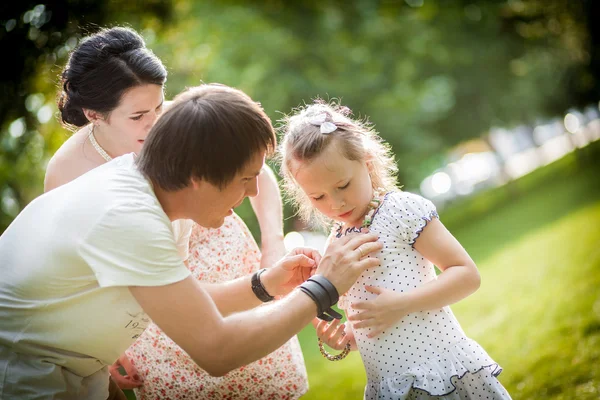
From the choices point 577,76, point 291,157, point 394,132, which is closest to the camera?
point 291,157

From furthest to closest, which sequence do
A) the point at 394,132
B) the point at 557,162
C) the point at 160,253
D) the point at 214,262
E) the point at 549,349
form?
1. the point at 557,162
2. the point at 394,132
3. the point at 549,349
4. the point at 214,262
5. the point at 160,253

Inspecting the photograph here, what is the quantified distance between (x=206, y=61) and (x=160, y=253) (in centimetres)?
967

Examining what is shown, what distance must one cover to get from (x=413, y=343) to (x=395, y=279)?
0.88 feet

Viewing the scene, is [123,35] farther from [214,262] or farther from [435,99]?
[435,99]

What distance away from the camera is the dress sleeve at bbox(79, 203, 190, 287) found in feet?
6.55

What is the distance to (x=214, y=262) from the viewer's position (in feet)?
10.0


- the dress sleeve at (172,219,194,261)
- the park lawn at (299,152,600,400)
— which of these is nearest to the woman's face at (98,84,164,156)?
Answer: the dress sleeve at (172,219,194,261)

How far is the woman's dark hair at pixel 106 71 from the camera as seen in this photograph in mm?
3004

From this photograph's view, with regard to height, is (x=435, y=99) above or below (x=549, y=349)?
above

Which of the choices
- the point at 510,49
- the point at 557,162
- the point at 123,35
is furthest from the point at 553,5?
the point at 123,35

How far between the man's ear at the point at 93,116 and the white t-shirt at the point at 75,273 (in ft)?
2.88

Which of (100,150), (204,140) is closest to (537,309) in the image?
(100,150)

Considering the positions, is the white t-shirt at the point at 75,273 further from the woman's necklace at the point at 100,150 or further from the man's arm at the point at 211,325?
the woman's necklace at the point at 100,150

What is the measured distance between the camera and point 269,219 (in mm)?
3234
